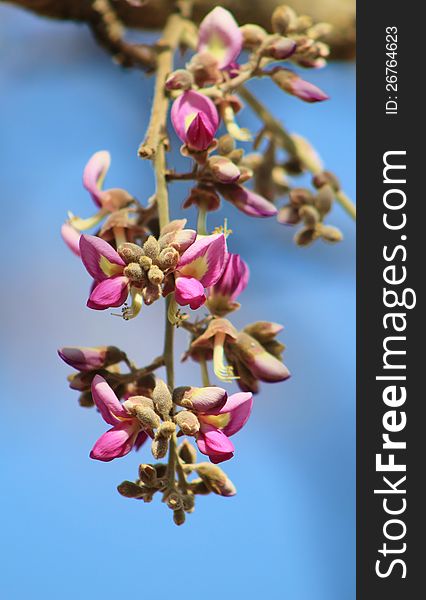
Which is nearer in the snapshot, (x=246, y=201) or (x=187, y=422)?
(x=187, y=422)

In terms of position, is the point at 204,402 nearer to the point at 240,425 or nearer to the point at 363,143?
the point at 240,425

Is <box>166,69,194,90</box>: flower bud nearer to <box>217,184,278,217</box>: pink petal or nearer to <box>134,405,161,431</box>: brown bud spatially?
<box>217,184,278,217</box>: pink petal

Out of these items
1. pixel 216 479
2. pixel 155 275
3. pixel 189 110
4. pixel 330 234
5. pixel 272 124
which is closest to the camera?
pixel 155 275

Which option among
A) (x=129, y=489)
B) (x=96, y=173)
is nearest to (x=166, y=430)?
(x=129, y=489)

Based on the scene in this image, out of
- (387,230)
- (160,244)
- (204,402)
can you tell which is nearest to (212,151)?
(160,244)

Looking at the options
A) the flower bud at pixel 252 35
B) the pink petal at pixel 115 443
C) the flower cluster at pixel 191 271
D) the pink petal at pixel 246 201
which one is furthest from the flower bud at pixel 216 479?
the flower bud at pixel 252 35

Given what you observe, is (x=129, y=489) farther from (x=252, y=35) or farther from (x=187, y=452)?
(x=252, y=35)
